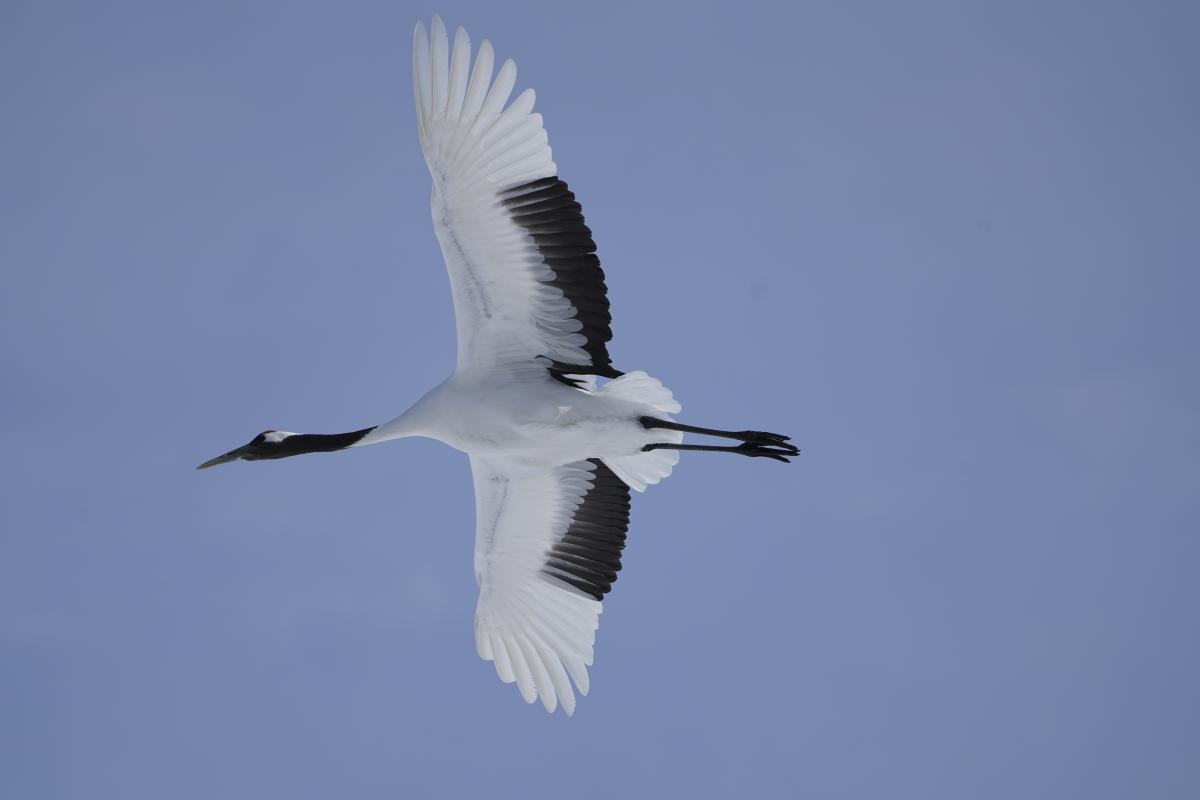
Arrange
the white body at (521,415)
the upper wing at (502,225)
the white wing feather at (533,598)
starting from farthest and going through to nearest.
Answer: the white wing feather at (533,598) < the white body at (521,415) < the upper wing at (502,225)

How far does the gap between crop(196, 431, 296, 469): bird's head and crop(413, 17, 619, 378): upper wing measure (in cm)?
173

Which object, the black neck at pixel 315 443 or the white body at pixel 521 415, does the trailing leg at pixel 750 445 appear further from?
the black neck at pixel 315 443

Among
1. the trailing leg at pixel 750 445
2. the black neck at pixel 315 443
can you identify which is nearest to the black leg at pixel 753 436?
the trailing leg at pixel 750 445

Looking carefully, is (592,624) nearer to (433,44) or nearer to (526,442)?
(526,442)

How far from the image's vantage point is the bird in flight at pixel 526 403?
922 centimetres

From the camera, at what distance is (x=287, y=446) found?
34.8 ft

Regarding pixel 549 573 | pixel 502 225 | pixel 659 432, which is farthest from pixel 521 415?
pixel 549 573

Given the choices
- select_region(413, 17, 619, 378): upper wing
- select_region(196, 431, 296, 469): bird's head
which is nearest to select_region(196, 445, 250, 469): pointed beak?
select_region(196, 431, 296, 469): bird's head

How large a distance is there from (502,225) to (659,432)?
6.50 feet

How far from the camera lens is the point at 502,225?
939 cm

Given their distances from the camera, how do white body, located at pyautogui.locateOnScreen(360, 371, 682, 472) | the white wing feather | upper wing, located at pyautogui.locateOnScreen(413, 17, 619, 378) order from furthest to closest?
the white wing feather
white body, located at pyautogui.locateOnScreen(360, 371, 682, 472)
upper wing, located at pyautogui.locateOnScreen(413, 17, 619, 378)

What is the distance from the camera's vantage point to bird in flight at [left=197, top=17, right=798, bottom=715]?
9.22 m

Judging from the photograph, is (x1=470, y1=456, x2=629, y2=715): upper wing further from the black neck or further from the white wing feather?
the black neck

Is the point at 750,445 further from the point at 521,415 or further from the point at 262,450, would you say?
the point at 262,450
